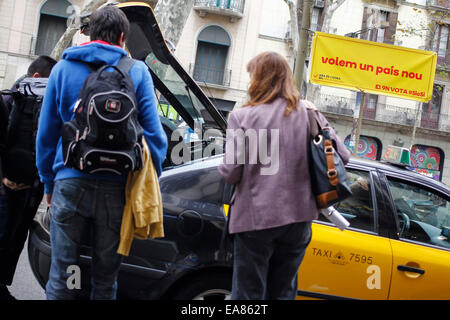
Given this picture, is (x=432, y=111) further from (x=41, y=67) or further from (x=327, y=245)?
(x=41, y=67)

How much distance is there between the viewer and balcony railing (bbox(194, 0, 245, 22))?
75.3ft

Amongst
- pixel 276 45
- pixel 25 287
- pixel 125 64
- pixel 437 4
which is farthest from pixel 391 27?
pixel 125 64

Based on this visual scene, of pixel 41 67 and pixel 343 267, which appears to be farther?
pixel 41 67

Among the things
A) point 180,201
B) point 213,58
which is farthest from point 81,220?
point 213,58

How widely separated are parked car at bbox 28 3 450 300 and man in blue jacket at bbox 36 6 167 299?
0.77 feet

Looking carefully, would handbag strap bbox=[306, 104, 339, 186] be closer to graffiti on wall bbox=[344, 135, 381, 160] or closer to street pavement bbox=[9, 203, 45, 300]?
street pavement bbox=[9, 203, 45, 300]

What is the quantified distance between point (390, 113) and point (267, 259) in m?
25.7

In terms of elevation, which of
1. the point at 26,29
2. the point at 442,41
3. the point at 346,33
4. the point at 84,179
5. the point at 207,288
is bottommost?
the point at 207,288

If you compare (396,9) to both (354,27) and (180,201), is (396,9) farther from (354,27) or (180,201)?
(180,201)

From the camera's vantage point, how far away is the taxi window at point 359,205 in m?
3.30

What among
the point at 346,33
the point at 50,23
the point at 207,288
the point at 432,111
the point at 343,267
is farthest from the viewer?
the point at 432,111

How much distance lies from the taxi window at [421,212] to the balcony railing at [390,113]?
22.0 meters

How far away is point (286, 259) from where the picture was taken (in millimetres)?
2447

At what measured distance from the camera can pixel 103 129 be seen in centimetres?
216
